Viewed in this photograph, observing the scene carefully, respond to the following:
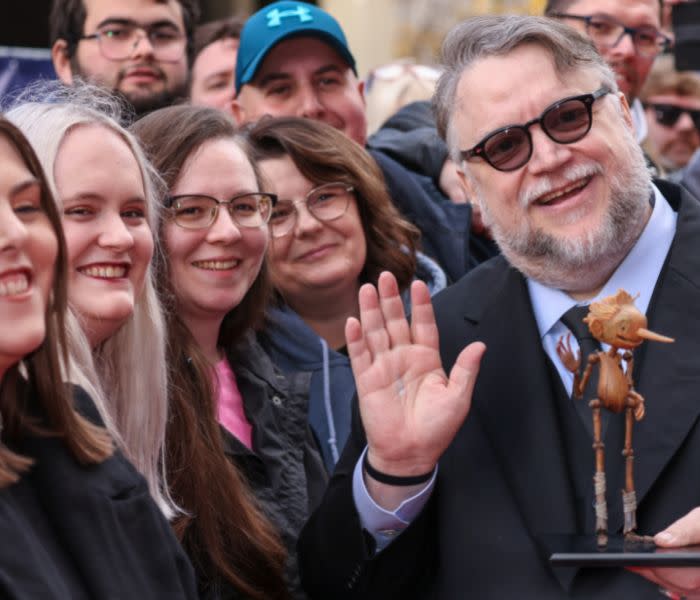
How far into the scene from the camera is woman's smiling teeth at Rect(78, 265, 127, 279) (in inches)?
146

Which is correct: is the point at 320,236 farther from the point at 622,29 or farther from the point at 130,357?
the point at 622,29

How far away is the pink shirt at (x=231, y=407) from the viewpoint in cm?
420

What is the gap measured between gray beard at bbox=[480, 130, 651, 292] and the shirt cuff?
2.12ft

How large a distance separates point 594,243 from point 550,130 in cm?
33

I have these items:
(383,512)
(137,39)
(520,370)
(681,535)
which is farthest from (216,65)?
(681,535)

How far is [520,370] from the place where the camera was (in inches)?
145

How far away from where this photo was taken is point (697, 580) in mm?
3029

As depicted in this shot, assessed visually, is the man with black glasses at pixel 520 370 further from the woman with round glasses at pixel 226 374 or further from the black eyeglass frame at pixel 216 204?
the black eyeglass frame at pixel 216 204

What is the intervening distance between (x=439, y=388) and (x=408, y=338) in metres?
0.17

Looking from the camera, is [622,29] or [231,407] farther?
[622,29]

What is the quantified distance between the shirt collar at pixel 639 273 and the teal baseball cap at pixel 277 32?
2.19m

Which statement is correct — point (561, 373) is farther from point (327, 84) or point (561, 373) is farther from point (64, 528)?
point (327, 84)

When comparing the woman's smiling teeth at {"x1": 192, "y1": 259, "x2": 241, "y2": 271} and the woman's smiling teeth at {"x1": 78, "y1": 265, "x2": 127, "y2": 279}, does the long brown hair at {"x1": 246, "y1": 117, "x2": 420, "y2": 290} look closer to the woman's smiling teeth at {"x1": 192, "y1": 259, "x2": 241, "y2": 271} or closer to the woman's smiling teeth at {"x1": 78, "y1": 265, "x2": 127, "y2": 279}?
the woman's smiling teeth at {"x1": 192, "y1": 259, "x2": 241, "y2": 271}

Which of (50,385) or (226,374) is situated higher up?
(50,385)
